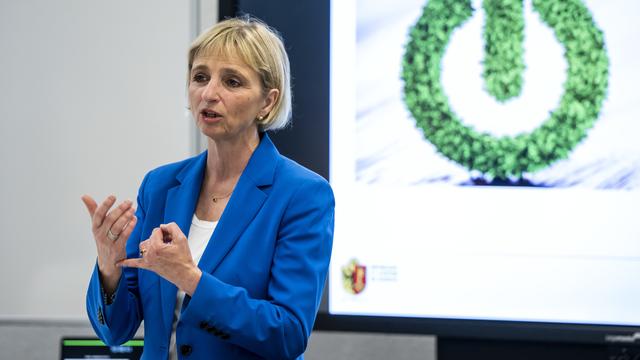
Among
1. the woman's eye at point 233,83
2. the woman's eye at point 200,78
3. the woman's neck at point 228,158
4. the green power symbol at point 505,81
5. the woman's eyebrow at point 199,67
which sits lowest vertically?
the woman's neck at point 228,158

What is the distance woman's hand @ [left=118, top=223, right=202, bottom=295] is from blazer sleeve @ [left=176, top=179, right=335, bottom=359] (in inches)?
0.8

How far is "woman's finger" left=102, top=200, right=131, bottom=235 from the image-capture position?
1.45 m

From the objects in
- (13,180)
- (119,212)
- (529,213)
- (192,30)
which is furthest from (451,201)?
(13,180)

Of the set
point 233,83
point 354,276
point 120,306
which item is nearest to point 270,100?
point 233,83

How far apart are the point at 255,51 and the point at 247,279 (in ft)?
1.43

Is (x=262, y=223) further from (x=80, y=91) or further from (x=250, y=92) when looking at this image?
(x=80, y=91)

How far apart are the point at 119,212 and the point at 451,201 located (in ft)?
4.04

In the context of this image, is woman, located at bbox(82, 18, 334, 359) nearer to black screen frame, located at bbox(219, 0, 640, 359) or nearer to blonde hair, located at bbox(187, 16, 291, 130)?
blonde hair, located at bbox(187, 16, 291, 130)

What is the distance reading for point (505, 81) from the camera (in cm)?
240

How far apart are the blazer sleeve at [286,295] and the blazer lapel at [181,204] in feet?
0.32

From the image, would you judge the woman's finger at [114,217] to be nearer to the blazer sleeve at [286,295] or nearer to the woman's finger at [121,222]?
the woman's finger at [121,222]

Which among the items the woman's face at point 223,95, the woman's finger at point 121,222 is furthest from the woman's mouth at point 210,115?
the woman's finger at point 121,222

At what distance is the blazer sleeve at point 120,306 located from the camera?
5.03 feet

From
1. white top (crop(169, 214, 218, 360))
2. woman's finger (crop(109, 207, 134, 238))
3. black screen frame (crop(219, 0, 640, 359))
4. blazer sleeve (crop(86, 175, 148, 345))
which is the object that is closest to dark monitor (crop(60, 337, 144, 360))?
black screen frame (crop(219, 0, 640, 359))
